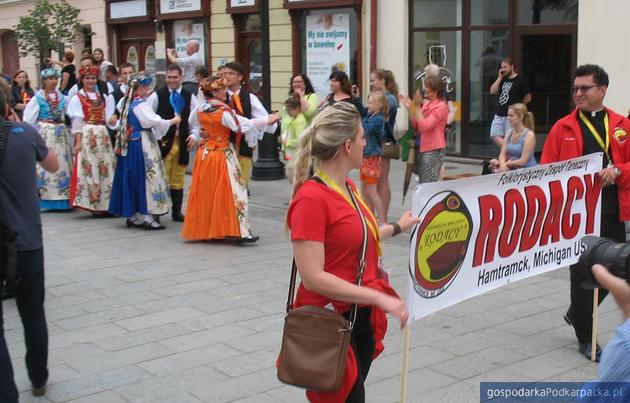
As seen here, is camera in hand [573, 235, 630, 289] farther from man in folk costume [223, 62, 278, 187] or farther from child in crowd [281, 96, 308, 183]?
child in crowd [281, 96, 308, 183]

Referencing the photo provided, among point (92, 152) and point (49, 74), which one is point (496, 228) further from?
point (49, 74)

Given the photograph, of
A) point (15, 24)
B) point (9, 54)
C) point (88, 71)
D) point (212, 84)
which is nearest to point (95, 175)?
point (88, 71)

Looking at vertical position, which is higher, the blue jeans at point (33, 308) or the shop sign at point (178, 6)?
the shop sign at point (178, 6)

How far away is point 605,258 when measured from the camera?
7.89 feet

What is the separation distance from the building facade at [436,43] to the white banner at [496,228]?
24.7ft

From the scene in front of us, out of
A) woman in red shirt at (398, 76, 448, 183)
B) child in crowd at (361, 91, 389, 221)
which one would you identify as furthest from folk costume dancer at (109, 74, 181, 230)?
woman in red shirt at (398, 76, 448, 183)

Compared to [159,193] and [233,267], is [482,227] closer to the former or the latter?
[233,267]

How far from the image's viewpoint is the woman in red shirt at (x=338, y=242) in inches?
135

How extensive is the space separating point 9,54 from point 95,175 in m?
21.0

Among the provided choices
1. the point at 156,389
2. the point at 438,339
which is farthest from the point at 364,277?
the point at 438,339

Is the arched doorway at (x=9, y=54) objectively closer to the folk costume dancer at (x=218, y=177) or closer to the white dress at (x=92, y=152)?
the white dress at (x=92, y=152)

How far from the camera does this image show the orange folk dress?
8.93 m

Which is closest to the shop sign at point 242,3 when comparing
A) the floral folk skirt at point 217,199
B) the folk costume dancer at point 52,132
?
the folk costume dancer at point 52,132

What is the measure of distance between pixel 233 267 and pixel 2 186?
363 centimetres
